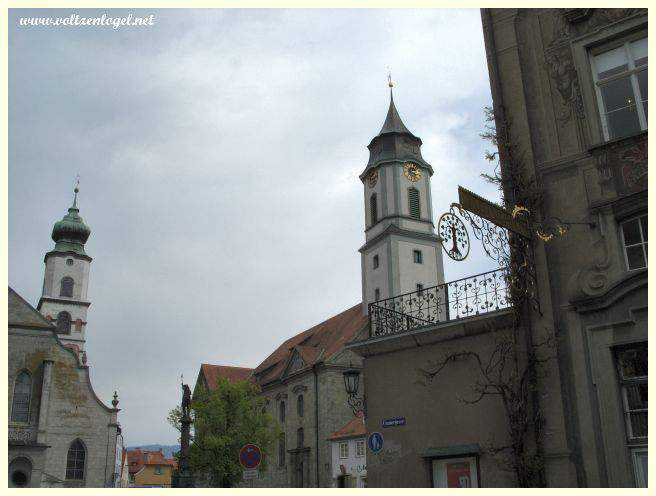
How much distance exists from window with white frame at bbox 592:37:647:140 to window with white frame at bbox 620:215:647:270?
1.49 meters

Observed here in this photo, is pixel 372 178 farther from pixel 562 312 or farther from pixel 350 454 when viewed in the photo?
pixel 562 312

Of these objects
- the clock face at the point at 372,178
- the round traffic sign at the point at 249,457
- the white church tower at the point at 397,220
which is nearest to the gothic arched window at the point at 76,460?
the white church tower at the point at 397,220

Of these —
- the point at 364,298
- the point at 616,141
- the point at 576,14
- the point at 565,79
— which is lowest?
the point at 616,141

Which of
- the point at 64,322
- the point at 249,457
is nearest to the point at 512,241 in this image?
the point at 249,457

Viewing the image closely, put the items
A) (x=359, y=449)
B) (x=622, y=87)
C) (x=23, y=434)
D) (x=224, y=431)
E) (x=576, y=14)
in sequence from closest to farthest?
1. (x=622, y=87)
2. (x=576, y=14)
3. (x=23, y=434)
4. (x=359, y=449)
5. (x=224, y=431)

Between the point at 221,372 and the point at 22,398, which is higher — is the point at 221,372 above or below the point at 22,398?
above

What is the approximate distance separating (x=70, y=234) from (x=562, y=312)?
74656 millimetres

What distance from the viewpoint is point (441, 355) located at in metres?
12.3

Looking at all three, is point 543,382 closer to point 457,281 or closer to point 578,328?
point 578,328

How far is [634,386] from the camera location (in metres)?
9.54

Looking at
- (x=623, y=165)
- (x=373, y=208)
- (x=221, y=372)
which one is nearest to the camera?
(x=623, y=165)

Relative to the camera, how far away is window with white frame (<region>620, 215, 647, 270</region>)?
10000 mm
